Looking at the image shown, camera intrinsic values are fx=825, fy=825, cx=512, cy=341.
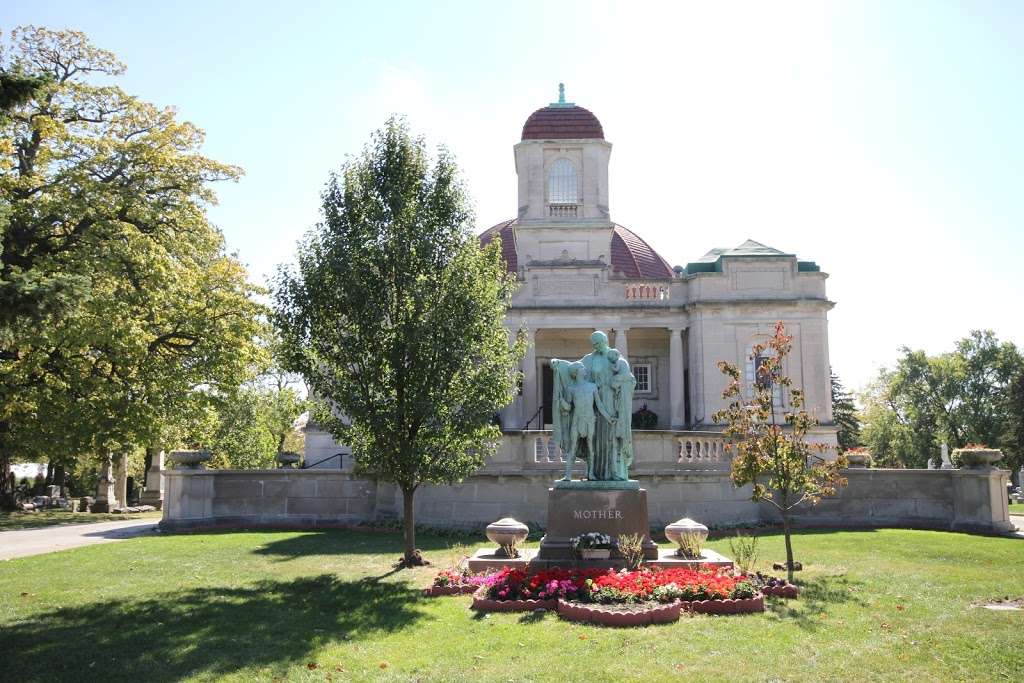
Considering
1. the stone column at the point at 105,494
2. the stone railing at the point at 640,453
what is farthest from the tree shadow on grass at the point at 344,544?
the stone column at the point at 105,494

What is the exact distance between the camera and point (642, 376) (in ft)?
112

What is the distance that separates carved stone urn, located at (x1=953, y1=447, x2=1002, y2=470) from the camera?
840 inches

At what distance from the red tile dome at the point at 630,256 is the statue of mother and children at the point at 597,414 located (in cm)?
2126

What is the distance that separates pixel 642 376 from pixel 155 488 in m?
22.8

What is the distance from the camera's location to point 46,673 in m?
8.92

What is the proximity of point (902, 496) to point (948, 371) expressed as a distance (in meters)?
46.2

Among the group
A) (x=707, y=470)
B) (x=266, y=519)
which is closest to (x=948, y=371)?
(x=707, y=470)

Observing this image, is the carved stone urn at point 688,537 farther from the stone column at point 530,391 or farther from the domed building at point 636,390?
the stone column at point 530,391

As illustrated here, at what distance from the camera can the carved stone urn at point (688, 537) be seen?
14.6 m

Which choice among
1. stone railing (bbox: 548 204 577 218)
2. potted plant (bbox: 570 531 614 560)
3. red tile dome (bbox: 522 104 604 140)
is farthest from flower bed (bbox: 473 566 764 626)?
red tile dome (bbox: 522 104 604 140)

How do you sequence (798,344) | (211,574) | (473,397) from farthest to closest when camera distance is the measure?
(798,344) < (473,397) < (211,574)

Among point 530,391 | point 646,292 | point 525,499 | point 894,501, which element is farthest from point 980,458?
point 530,391

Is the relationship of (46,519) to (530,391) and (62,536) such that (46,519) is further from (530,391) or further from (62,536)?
(530,391)

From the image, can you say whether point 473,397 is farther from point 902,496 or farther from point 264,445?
point 264,445
